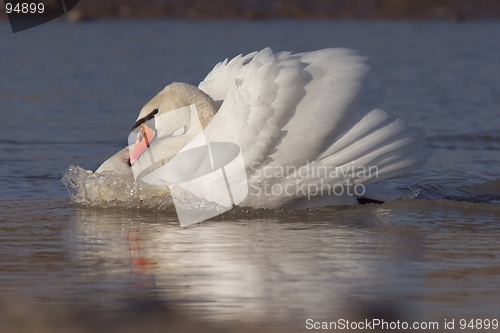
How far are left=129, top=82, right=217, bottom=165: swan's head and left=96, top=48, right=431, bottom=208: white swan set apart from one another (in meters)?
0.69

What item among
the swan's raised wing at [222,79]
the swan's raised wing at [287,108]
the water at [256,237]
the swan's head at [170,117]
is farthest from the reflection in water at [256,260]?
the swan's raised wing at [222,79]

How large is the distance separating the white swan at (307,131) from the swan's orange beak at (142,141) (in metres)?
0.81

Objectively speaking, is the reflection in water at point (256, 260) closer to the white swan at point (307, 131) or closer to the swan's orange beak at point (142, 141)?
the white swan at point (307, 131)

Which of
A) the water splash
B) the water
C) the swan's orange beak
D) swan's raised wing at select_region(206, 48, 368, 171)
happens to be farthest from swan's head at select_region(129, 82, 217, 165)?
swan's raised wing at select_region(206, 48, 368, 171)

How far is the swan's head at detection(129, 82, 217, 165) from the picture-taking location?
698cm

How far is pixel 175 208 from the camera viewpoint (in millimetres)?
6500

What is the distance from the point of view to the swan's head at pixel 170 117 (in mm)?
6984

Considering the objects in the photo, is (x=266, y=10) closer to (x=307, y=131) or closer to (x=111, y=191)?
(x=111, y=191)

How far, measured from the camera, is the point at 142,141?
6.99 meters

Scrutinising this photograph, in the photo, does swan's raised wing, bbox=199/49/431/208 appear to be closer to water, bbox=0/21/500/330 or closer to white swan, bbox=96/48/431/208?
white swan, bbox=96/48/431/208

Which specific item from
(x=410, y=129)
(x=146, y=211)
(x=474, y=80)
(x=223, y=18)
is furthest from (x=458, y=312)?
(x=223, y=18)

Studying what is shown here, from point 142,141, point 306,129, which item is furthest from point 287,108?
point 142,141

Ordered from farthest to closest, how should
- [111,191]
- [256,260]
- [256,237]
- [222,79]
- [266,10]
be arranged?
[266,10] < [222,79] < [111,191] < [256,237] < [256,260]

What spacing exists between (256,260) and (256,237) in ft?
2.18
